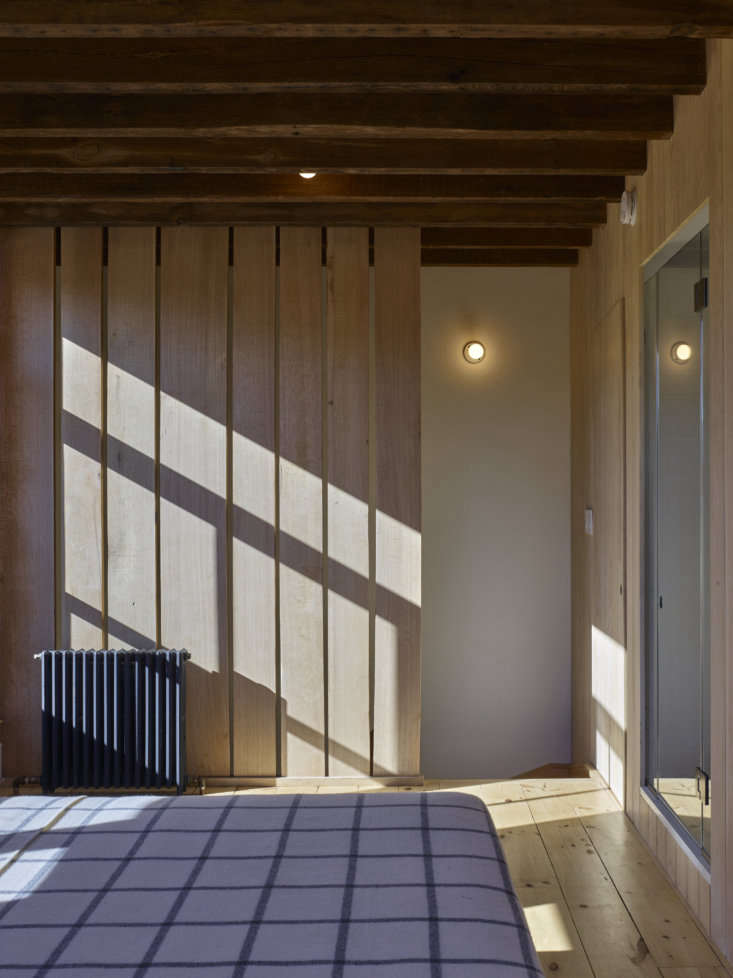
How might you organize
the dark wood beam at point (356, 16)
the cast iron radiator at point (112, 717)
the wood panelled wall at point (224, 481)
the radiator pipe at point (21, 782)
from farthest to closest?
the wood panelled wall at point (224, 481) → the radiator pipe at point (21, 782) → the cast iron radiator at point (112, 717) → the dark wood beam at point (356, 16)

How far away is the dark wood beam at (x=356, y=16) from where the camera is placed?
2604 mm

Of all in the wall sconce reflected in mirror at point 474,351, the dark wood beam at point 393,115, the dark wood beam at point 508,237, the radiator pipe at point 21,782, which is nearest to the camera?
the dark wood beam at point 393,115

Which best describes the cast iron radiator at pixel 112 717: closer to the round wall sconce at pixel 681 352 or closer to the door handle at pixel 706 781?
the door handle at pixel 706 781

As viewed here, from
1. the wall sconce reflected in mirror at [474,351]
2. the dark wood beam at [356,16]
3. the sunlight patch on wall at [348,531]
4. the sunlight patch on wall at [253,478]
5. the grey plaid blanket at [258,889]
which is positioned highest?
the dark wood beam at [356,16]

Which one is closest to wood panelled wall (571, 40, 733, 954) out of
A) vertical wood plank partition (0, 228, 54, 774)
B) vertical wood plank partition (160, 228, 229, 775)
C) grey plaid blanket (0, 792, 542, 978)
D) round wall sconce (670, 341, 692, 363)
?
round wall sconce (670, 341, 692, 363)

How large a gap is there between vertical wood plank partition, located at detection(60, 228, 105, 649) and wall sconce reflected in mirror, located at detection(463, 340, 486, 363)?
2.23 metres

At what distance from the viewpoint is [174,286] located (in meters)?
4.61

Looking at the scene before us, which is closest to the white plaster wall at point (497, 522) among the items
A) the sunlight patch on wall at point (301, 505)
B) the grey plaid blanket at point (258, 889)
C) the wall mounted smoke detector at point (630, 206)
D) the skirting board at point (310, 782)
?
the skirting board at point (310, 782)

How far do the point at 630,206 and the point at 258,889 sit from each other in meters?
3.19

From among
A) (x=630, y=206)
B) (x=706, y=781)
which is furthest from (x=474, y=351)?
(x=706, y=781)

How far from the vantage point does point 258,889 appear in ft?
5.92

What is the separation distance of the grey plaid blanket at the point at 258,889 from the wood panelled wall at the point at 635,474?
1.11 m

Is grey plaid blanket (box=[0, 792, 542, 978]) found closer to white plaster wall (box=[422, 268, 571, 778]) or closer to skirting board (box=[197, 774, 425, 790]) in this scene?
skirting board (box=[197, 774, 425, 790])

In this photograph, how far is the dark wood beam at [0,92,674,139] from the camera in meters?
3.31
